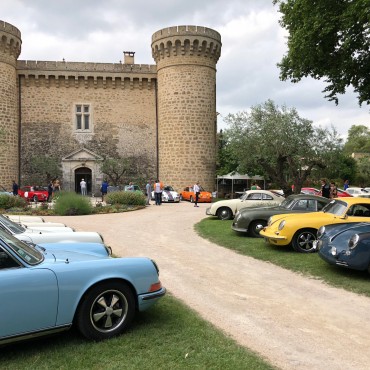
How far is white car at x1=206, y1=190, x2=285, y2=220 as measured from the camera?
49.0 ft

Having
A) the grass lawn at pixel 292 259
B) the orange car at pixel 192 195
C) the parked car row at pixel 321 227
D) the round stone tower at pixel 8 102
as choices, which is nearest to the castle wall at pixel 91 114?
the round stone tower at pixel 8 102

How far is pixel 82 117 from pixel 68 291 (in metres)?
30.5

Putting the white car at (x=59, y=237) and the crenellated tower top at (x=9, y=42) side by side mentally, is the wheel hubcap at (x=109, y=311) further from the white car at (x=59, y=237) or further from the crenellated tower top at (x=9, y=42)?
the crenellated tower top at (x=9, y=42)

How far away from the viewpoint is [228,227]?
13.2m

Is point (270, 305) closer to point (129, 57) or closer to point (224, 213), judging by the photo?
point (224, 213)

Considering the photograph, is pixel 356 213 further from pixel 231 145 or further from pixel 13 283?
pixel 231 145

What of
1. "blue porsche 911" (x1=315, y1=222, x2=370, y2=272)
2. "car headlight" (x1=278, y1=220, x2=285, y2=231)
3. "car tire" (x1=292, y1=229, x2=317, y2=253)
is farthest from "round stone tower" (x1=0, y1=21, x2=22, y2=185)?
"blue porsche 911" (x1=315, y1=222, x2=370, y2=272)

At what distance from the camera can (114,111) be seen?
109 feet

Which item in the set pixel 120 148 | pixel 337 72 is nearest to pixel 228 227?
pixel 337 72

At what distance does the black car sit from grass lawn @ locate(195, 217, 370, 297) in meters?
0.32

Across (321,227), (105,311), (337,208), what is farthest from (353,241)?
(105,311)

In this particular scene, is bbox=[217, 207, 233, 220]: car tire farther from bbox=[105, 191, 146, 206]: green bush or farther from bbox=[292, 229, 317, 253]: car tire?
bbox=[105, 191, 146, 206]: green bush

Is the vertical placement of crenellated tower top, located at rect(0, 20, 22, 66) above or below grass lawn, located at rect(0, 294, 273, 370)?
above

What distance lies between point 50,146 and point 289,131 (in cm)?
1956
